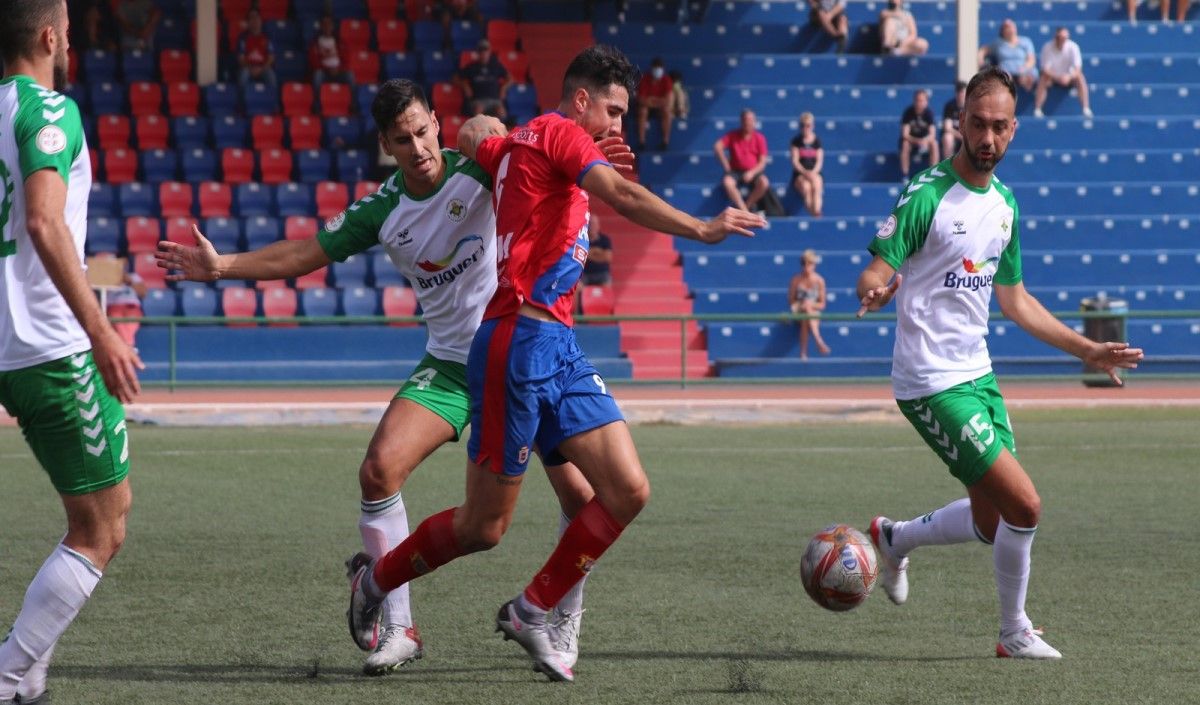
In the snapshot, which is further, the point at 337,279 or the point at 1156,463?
the point at 337,279

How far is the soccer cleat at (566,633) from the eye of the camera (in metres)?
5.69

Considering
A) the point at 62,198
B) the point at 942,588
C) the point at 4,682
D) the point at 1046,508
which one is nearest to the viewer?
the point at 62,198

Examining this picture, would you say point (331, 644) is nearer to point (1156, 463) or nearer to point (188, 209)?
point (1156, 463)

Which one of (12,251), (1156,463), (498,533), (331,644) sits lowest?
(1156,463)

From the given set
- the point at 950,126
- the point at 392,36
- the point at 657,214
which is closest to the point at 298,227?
the point at 392,36

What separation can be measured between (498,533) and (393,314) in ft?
49.2

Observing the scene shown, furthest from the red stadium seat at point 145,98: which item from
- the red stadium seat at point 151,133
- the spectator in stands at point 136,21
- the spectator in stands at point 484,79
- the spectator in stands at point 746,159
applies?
the spectator in stands at point 746,159

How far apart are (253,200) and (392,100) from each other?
16830 mm

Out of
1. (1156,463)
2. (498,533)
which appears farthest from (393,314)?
(498,533)

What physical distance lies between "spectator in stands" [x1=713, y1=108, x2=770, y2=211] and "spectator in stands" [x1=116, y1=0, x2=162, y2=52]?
8.86 meters

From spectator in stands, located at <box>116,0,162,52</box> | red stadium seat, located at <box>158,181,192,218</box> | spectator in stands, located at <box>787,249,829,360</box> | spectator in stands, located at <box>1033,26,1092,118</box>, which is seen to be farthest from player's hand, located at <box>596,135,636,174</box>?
spectator in stands, located at <box>1033,26,1092,118</box>

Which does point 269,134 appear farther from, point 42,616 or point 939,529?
point 42,616

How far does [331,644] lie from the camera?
20.4ft

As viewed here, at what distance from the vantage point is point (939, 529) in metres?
6.64
